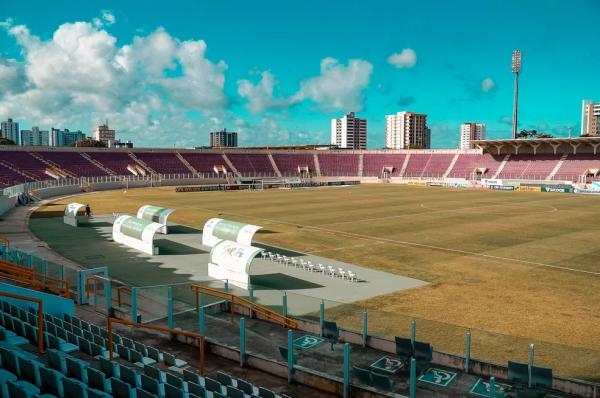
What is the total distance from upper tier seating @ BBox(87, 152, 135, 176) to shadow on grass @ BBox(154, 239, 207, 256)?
218ft

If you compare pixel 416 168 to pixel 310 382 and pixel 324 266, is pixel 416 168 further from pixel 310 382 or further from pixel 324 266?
pixel 310 382

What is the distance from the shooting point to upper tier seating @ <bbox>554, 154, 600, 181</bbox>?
9638cm

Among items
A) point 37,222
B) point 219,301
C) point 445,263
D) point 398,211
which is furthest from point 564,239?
point 37,222

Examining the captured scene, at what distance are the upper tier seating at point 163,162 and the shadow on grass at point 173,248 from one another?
69609 millimetres

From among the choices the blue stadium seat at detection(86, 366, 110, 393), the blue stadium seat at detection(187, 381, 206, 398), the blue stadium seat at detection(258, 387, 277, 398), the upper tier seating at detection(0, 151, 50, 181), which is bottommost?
the blue stadium seat at detection(258, 387, 277, 398)

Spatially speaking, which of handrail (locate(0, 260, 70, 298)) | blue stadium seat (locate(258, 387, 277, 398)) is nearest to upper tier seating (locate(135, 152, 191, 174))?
handrail (locate(0, 260, 70, 298))

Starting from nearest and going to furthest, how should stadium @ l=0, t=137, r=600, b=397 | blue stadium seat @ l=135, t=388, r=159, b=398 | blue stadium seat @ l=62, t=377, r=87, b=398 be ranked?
1. blue stadium seat @ l=62, t=377, r=87, b=398
2. blue stadium seat @ l=135, t=388, r=159, b=398
3. stadium @ l=0, t=137, r=600, b=397

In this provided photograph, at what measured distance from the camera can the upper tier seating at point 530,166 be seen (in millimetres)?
102312

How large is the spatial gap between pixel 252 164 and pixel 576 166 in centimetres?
6927

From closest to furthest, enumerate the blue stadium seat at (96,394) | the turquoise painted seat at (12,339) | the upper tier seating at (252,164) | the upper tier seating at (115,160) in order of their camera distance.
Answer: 1. the blue stadium seat at (96,394)
2. the turquoise painted seat at (12,339)
3. the upper tier seating at (115,160)
4. the upper tier seating at (252,164)

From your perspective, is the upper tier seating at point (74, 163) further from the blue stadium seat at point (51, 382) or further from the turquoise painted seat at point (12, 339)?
the blue stadium seat at point (51, 382)

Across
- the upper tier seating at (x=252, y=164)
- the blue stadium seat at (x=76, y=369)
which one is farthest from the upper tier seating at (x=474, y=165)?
the blue stadium seat at (x=76, y=369)

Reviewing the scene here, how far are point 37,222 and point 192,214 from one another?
13.7m

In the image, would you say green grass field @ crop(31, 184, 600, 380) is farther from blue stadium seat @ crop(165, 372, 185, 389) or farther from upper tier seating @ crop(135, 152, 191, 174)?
upper tier seating @ crop(135, 152, 191, 174)
